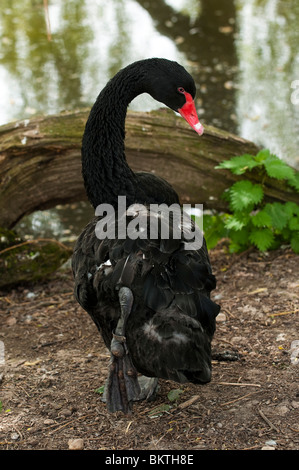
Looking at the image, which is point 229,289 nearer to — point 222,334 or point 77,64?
point 222,334

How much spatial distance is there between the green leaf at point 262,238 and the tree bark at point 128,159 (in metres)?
0.35

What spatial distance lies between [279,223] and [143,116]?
145 cm

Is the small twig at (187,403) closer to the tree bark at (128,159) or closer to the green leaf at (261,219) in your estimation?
the green leaf at (261,219)

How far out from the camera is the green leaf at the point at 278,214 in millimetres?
4805

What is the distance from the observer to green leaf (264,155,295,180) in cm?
466

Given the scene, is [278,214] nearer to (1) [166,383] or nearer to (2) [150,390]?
(1) [166,383]

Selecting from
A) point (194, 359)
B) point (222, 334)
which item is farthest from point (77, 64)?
point (194, 359)

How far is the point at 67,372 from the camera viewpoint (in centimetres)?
366

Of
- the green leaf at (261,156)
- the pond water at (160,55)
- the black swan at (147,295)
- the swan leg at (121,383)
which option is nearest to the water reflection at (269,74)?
the pond water at (160,55)

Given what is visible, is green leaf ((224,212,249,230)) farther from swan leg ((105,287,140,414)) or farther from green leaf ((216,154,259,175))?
swan leg ((105,287,140,414))

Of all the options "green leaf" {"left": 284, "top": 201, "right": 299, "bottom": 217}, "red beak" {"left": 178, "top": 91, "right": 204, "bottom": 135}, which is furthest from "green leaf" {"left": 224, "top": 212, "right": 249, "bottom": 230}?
"red beak" {"left": 178, "top": 91, "right": 204, "bottom": 135}

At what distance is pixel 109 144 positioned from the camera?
370 centimetres

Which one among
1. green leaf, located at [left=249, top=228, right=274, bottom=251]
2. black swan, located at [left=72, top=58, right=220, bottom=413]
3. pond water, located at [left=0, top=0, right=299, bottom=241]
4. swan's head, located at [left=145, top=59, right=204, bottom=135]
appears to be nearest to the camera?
black swan, located at [left=72, top=58, right=220, bottom=413]

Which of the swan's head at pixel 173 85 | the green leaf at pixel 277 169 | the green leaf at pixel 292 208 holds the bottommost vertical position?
the green leaf at pixel 292 208
